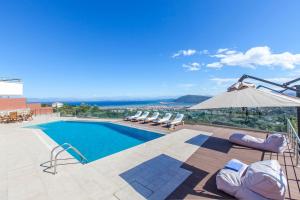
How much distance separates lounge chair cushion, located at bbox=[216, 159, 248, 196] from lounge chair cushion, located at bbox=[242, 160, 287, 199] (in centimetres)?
13

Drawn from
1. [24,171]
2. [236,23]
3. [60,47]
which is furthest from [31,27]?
[236,23]

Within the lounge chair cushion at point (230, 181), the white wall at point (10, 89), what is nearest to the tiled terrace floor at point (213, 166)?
the lounge chair cushion at point (230, 181)

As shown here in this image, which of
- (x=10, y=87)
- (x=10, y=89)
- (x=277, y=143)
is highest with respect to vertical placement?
(x=10, y=87)

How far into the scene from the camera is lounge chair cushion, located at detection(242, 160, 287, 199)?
92.1 inches

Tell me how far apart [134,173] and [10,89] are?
22.5 m

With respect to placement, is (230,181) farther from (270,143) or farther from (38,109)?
(38,109)

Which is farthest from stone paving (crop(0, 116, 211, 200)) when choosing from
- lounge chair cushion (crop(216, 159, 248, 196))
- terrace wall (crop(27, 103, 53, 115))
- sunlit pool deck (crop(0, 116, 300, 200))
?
terrace wall (crop(27, 103, 53, 115))

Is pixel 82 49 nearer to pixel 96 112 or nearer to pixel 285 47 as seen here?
pixel 96 112

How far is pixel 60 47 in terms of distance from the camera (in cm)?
1634

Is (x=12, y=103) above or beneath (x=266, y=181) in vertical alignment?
above

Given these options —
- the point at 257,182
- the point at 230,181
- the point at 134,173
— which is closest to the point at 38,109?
the point at 134,173

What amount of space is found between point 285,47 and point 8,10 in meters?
17.3

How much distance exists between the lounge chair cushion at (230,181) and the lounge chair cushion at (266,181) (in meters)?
0.13

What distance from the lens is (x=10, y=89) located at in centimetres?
1780
